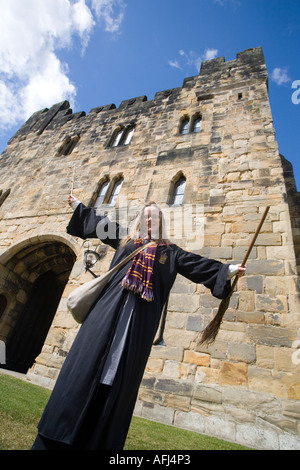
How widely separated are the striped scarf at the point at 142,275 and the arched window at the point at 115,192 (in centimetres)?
581

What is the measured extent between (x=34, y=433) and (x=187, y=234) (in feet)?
14.2

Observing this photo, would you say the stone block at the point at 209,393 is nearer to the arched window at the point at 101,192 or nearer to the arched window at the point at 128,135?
the arched window at the point at 101,192

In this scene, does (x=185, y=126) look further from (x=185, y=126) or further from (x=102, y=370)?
(x=102, y=370)

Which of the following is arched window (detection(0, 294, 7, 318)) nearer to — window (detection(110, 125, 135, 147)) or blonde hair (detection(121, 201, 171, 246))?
window (detection(110, 125, 135, 147))

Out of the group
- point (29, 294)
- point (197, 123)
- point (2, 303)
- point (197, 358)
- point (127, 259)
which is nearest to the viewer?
point (127, 259)

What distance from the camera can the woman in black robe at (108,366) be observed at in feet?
4.87

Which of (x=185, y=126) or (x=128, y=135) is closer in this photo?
(x=185, y=126)

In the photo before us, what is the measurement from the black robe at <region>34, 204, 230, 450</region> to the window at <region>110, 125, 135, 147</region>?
8.62 meters

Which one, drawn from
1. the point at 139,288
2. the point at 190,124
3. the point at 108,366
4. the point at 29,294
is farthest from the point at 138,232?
the point at 29,294

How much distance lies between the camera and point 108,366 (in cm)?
162

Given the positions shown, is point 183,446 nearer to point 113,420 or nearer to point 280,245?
point 113,420

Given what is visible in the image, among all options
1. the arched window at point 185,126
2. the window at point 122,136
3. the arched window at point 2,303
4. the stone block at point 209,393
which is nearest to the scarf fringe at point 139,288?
the stone block at point 209,393

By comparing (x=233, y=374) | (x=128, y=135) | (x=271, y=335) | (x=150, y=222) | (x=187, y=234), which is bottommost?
(x=233, y=374)

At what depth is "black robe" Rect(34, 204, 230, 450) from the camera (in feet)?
4.89
